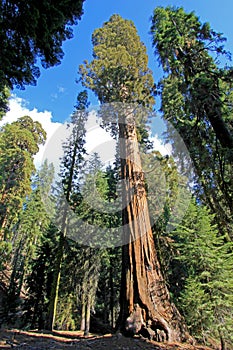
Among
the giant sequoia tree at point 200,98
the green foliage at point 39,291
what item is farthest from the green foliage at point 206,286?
the green foliage at point 39,291

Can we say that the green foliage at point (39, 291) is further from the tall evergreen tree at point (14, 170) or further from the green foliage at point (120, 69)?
the green foliage at point (120, 69)

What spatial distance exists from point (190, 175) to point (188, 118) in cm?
190

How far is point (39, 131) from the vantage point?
19297 mm

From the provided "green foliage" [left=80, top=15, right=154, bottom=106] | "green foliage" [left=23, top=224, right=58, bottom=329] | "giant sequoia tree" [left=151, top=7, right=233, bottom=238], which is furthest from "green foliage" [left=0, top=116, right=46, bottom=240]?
"giant sequoia tree" [left=151, top=7, right=233, bottom=238]

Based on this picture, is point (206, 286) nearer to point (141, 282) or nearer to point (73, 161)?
point (141, 282)

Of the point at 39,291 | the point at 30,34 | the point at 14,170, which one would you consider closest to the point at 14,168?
the point at 14,170

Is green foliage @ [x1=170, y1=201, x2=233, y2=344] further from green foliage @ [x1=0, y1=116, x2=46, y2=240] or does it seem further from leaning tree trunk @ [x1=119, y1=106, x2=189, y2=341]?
green foliage @ [x1=0, y1=116, x2=46, y2=240]

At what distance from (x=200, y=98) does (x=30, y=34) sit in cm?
383

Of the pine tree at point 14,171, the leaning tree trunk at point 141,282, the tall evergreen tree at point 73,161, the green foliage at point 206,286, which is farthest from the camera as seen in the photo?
the pine tree at point 14,171

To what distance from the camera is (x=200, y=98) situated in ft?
14.9

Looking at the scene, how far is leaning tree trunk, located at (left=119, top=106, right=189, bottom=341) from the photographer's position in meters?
3.77

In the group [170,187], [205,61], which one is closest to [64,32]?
[205,61]

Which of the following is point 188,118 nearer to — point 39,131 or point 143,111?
point 143,111

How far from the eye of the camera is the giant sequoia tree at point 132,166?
154 inches
